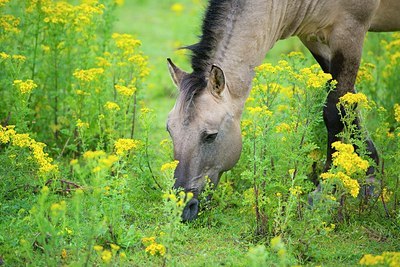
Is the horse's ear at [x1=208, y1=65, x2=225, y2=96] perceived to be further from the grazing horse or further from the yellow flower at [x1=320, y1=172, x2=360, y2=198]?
the yellow flower at [x1=320, y1=172, x2=360, y2=198]

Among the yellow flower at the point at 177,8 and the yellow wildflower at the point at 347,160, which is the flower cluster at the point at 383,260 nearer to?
the yellow wildflower at the point at 347,160

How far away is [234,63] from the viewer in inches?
195

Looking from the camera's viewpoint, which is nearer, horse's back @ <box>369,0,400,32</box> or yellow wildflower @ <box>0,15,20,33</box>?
yellow wildflower @ <box>0,15,20,33</box>

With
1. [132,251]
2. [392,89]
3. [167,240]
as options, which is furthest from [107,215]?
[392,89]

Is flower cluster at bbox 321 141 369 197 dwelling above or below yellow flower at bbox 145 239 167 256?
above

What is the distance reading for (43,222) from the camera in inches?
144

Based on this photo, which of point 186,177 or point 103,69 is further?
point 103,69

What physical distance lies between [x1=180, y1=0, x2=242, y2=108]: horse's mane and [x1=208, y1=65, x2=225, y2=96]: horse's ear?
0.06 m

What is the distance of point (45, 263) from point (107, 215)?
550 millimetres

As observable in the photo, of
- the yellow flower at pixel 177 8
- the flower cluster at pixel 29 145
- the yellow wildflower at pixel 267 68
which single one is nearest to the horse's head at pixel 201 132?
the yellow wildflower at pixel 267 68

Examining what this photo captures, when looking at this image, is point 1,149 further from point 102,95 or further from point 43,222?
point 43,222

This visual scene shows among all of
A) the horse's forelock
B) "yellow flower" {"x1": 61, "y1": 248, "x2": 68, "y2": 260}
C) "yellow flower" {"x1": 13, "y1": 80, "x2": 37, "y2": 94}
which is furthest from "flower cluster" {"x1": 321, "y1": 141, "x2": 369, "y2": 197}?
"yellow flower" {"x1": 13, "y1": 80, "x2": 37, "y2": 94}

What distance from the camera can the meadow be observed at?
4055mm

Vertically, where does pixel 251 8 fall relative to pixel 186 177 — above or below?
above
